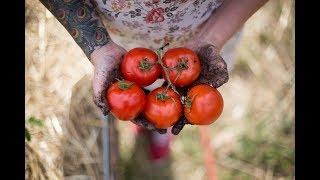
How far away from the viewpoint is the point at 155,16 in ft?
4.84

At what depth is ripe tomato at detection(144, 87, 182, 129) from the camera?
1309mm

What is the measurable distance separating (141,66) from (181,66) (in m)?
0.11

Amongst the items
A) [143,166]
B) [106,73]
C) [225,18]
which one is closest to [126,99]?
[106,73]

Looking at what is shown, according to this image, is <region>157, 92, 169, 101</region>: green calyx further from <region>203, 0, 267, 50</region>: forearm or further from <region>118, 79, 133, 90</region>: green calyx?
<region>203, 0, 267, 50</region>: forearm

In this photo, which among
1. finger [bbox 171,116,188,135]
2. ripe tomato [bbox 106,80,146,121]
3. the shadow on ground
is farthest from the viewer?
the shadow on ground

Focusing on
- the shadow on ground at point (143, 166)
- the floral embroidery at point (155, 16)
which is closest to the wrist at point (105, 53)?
the floral embroidery at point (155, 16)

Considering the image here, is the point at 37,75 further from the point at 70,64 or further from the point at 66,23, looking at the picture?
the point at 66,23

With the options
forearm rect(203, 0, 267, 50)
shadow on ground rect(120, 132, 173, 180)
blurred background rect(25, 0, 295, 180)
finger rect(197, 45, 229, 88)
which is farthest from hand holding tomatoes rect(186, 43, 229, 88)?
shadow on ground rect(120, 132, 173, 180)

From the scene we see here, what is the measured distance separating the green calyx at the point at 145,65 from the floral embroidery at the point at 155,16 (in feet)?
0.64

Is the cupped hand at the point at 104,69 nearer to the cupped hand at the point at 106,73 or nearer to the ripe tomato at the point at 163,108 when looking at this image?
the cupped hand at the point at 106,73

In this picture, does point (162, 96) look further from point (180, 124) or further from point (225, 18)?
point (225, 18)

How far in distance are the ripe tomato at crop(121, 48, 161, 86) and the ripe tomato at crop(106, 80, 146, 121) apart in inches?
1.3
